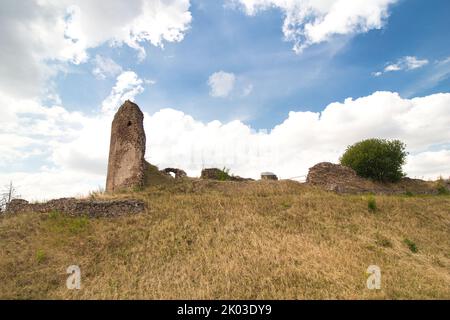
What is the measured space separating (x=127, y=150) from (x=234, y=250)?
11205mm

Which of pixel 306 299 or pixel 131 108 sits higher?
pixel 131 108

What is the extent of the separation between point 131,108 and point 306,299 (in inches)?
636

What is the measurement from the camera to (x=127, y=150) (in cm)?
2019

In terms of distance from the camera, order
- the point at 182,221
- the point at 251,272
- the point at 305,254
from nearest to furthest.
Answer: the point at 251,272 < the point at 305,254 < the point at 182,221

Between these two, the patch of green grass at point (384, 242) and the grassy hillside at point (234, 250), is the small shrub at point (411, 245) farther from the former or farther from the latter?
the patch of green grass at point (384, 242)

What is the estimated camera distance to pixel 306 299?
834cm

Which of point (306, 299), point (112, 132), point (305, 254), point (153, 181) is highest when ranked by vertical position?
point (112, 132)

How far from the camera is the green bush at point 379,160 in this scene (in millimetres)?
26016

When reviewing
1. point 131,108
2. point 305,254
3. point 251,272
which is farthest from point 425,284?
point 131,108

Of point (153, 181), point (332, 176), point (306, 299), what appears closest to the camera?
point (306, 299)

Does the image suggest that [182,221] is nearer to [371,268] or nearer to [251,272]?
[251,272]

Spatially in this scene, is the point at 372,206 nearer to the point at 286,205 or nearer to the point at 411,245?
the point at 411,245

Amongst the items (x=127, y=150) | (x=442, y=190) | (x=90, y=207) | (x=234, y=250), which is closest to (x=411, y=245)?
(x=234, y=250)

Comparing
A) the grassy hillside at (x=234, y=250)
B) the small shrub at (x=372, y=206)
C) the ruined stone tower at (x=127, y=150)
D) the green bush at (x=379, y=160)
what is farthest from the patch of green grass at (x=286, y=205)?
the green bush at (x=379, y=160)
